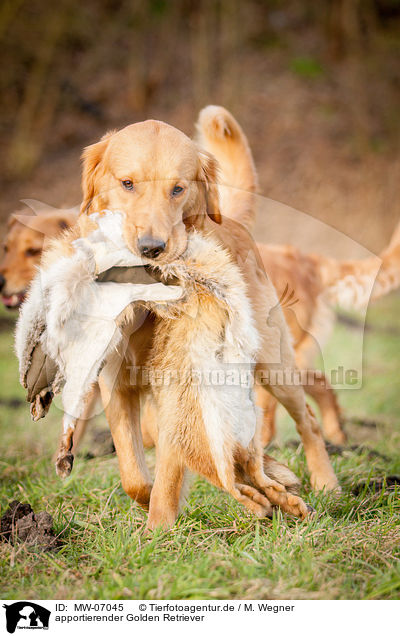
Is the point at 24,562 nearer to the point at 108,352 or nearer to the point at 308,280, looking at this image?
the point at 108,352

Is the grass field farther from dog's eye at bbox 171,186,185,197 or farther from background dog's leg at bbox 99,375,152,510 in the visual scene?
dog's eye at bbox 171,186,185,197

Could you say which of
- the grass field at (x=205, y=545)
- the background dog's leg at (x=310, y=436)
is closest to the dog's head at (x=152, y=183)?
the grass field at (x=205, y=545)

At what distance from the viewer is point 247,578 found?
1941mm

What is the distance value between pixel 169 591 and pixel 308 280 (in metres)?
2.53

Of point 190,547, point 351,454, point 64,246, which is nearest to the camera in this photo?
point 64,246

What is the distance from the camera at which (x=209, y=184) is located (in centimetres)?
249

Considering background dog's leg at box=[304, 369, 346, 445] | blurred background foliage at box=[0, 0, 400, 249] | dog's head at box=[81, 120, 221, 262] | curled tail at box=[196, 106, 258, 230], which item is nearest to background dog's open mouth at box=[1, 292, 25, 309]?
curled tail at box=[196, 106, 258, 230]

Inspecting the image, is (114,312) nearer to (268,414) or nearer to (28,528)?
(28,528)

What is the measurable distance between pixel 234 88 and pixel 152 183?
940 cm

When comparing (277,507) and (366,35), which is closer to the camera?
(277,507)
